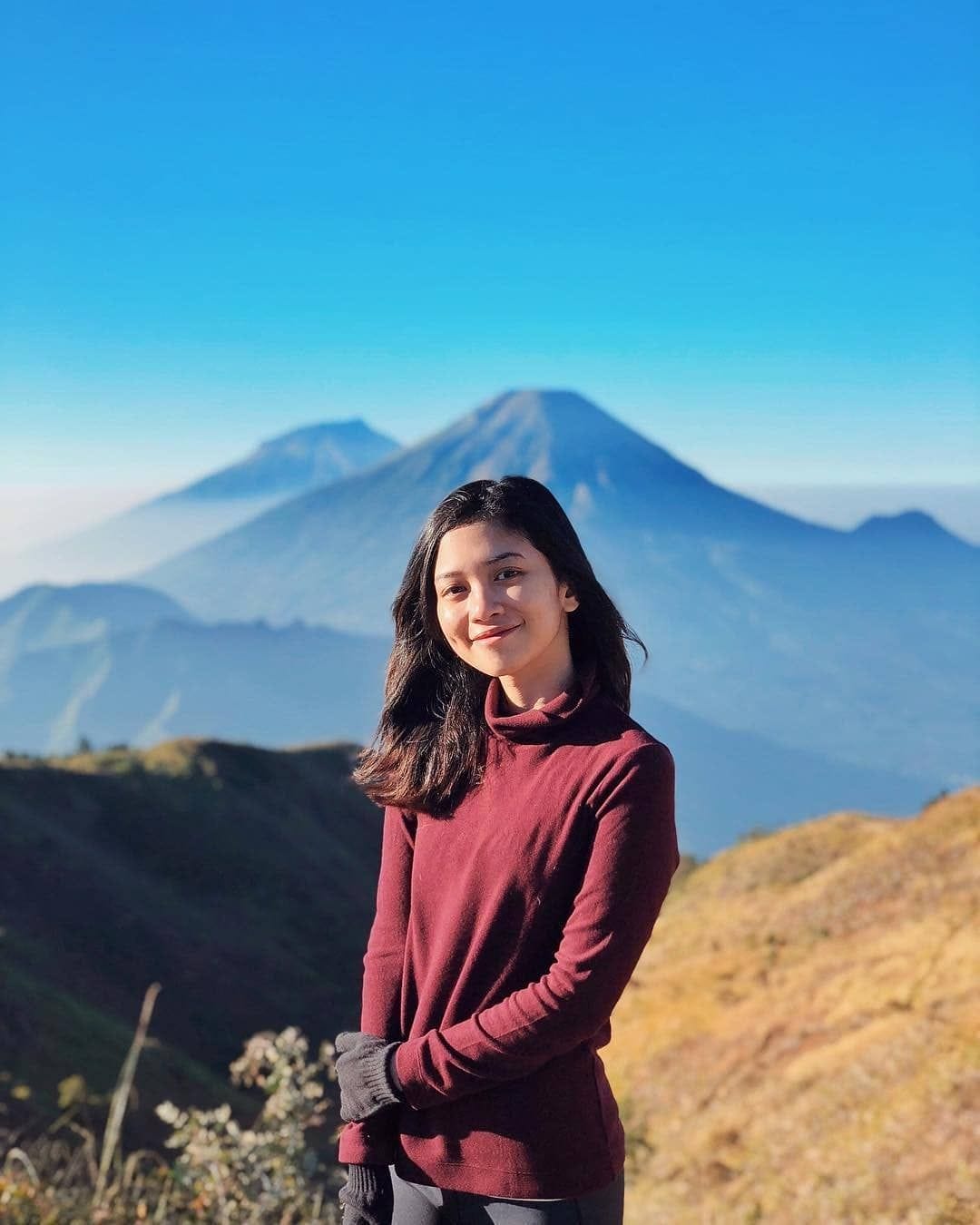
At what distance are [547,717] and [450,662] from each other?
1.37ft

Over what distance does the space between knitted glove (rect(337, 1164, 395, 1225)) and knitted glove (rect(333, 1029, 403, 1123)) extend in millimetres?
121

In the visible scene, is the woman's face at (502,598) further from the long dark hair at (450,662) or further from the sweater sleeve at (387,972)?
the sweater sleeve at (387,972)

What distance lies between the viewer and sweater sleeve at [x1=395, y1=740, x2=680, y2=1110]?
210 cm

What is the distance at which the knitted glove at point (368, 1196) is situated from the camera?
2350mm

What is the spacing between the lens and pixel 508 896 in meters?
2.23

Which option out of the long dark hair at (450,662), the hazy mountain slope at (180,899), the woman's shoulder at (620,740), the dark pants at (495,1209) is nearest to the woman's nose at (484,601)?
the long dark hair at (450,662)

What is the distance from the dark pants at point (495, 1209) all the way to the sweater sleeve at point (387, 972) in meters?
0.10

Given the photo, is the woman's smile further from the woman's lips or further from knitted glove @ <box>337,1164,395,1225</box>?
knitted glove @ <box>337,1164,395,1225</box>

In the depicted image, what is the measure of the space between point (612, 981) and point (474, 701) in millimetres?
729

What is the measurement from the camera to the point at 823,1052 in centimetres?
1056

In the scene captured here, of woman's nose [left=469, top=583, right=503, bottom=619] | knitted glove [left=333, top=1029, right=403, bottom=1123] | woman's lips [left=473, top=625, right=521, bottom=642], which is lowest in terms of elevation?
knitted glove [left=333, top=1029, right=403, bottom=1123]

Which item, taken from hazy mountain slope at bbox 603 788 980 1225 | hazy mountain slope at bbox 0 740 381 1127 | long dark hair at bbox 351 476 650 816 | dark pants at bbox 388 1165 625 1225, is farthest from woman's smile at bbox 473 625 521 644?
hazy mountain slope at bbox 0 740 381 1127

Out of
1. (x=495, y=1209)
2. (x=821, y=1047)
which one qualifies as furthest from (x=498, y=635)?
(x=821, y=1047)

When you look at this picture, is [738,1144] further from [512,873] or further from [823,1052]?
[512,873]
